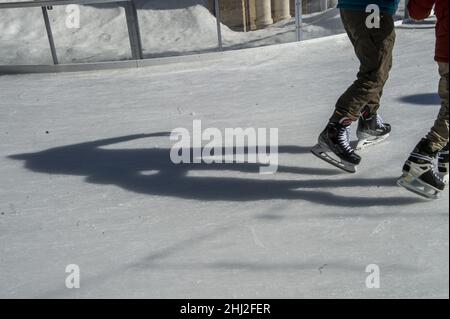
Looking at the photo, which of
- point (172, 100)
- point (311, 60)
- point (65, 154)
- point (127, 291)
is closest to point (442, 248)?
point (127, 291)

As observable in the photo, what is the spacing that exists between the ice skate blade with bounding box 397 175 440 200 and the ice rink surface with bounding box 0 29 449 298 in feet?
0.12

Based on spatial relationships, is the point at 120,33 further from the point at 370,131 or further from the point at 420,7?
the point at 420,7

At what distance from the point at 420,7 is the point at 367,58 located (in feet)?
1.14

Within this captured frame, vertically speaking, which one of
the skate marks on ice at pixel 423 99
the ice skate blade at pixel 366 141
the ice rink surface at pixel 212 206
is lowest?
the ice rink surface at pixel 212 206

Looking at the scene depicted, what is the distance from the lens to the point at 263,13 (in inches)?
223

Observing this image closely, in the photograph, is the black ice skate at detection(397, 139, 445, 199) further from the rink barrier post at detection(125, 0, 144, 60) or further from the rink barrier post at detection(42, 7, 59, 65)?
the rink barrier post at detection(42, 7, 59, 65)

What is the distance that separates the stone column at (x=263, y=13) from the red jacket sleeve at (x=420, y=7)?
→ 3.52m

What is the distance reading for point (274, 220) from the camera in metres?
2.33

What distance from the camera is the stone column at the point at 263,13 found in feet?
18.5

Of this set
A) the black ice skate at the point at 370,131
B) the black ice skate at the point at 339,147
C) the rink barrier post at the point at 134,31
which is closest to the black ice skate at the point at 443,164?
the black ice skate at the point at 339,147

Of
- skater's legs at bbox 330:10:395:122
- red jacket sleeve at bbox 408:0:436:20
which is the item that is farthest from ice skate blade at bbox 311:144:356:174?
red jacket sleeve at bbox 408:0:436:20

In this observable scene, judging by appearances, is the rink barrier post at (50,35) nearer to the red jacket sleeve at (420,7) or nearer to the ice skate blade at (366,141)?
the ice skate blade at (366,141)

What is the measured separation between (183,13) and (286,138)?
2.85 metres
